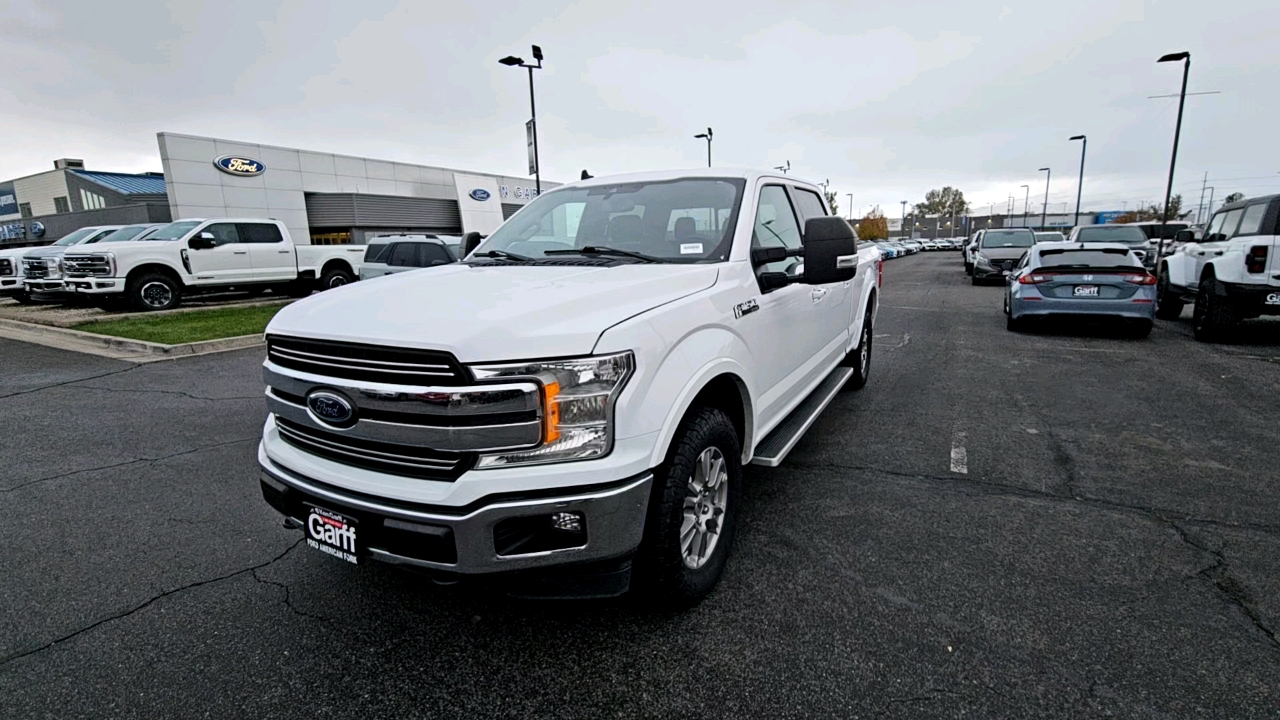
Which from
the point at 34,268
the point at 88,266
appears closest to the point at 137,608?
the point at 88,266

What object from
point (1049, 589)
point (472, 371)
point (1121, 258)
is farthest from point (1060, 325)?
point (472, 371)

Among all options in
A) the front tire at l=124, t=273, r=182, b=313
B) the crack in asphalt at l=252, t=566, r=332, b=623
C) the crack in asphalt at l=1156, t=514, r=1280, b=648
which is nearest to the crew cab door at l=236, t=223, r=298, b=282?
the front tire at l=124, t=273, r=182, b=313

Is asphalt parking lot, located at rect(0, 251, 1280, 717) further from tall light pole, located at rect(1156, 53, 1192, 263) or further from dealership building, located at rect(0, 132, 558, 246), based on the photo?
dealership building, located at rect(0, 132, 558, 246)

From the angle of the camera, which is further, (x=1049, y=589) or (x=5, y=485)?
(x=5, y=485)

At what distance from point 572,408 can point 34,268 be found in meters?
17.4

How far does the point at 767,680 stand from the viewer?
Answer: 2.29 metres

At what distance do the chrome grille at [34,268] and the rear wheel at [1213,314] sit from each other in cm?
2064

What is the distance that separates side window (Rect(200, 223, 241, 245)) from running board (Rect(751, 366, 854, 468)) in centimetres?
1460

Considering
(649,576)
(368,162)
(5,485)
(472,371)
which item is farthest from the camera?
(368,162)

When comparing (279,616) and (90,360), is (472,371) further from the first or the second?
(90,360)

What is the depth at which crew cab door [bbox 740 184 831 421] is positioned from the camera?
3271 mm

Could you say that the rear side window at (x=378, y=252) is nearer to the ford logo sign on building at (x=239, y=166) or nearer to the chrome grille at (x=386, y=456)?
the chrome grille at (x=386, y=456)

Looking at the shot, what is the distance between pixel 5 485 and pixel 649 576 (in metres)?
4.44

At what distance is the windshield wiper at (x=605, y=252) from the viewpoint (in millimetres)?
3203
